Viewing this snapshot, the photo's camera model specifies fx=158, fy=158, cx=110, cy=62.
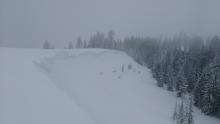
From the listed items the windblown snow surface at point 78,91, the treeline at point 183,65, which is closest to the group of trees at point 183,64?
the treeline at point 183,65

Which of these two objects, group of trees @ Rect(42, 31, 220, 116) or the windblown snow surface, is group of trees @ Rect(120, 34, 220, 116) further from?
the windblown snow surface

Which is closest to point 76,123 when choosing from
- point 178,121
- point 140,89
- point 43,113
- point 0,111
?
point 43,113

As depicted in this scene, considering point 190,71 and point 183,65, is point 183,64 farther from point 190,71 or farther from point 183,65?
point 190,71

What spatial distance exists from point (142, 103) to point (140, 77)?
1155 cm

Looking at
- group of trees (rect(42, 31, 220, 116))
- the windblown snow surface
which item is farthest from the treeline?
the windblown snow surface

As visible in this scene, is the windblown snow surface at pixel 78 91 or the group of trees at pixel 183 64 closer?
the windblown snow surface at pixel 78 91

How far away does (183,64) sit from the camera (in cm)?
4300

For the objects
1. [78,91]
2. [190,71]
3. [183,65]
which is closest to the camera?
[78,91]

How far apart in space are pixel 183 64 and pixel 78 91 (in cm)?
3226

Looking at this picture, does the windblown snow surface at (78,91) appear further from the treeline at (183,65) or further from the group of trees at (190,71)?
the treeline at (183,65)

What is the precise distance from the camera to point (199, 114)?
29.8 meters

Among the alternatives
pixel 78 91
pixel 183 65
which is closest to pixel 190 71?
pixel 183 65

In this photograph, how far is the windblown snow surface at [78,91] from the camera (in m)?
10.6

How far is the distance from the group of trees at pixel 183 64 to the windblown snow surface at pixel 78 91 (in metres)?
2.65
